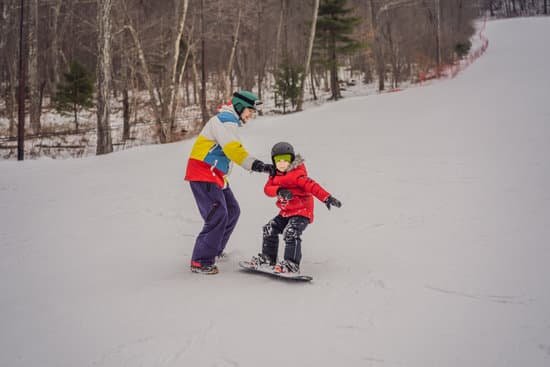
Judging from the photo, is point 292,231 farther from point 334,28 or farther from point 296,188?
point 334,28

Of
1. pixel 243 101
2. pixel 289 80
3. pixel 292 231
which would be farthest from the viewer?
pixel 289 80

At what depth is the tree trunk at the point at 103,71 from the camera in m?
11.8

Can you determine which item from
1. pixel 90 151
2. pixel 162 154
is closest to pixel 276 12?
pixel 90 151

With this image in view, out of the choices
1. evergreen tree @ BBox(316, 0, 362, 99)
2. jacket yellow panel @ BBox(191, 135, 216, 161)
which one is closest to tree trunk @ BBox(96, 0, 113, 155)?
jacket yellow panel @ BBox(191, 135, 216, 161)

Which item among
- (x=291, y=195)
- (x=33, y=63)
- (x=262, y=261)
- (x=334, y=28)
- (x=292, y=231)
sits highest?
(x=334, y=28)

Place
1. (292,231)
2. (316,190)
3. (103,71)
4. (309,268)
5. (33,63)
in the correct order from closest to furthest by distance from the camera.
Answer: (316,190) < (292,231) < (309,268) < (103,71) < (33,63)

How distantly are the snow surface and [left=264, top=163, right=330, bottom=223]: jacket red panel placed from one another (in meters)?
0.65

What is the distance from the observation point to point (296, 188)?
3.80 meters

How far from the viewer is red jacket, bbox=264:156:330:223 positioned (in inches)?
146

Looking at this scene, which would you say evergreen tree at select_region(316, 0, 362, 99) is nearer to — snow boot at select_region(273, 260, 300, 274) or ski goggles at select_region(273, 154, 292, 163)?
ski goggles at select_region(273, 154, 292, 163)

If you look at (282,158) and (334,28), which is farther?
(334,28)

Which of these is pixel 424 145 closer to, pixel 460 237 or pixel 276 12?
pixel 460 237

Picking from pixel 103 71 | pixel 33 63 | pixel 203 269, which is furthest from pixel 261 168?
pixel 33 63

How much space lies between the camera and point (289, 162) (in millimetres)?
3736
